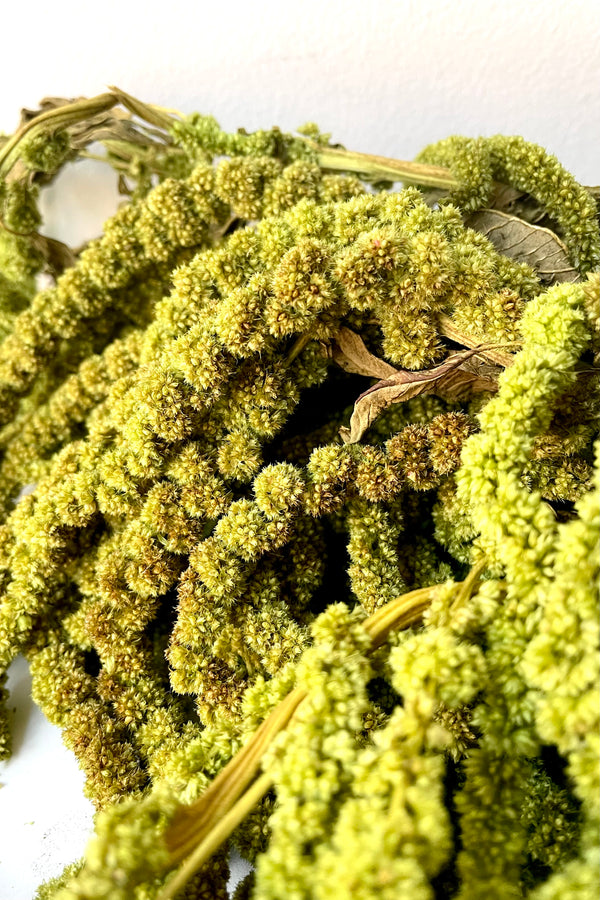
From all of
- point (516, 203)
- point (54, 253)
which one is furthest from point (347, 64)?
point (54, 253)

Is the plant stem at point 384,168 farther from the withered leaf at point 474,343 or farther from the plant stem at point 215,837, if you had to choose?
the plant stem at point 215,837

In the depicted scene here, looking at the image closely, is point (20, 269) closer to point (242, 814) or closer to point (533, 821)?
point (242, 814)

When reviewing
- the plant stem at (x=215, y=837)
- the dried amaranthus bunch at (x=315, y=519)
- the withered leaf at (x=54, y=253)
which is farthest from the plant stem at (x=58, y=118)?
the plant stem at (x=215, y=837)

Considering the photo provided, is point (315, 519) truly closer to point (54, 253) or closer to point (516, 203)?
point (516, 203)

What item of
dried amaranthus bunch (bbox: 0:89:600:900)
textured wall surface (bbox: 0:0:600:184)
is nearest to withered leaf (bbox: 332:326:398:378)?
dried amaranthus bunch (bbox: 0:89:600:900)

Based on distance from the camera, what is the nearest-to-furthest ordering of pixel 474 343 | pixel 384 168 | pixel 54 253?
pixel 474 343, pixel 384 168, pixel 54 253

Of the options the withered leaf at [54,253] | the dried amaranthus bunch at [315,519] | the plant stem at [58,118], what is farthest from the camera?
the withered leaf at [54,253]
